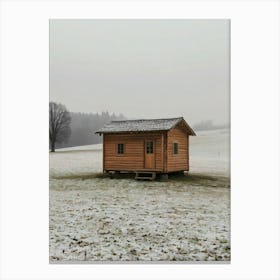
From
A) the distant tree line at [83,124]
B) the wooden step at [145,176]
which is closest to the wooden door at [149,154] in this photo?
the wooden step at [145,176]

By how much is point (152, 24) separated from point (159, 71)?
0.82 metres

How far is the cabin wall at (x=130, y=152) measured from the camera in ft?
26.7

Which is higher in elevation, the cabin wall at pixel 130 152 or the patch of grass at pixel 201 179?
the cabin wall at pixel 130 152

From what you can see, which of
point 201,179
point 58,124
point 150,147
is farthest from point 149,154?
point 58,124

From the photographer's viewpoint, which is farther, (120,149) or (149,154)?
(120,149)

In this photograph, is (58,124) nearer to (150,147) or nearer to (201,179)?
(150,147)

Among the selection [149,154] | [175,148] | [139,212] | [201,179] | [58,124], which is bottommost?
[139,212]

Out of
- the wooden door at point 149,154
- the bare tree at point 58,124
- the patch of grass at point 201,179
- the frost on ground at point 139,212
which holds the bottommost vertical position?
the frost on ground at point 139,212

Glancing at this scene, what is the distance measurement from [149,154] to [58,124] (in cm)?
200

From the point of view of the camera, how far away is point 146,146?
340 inches

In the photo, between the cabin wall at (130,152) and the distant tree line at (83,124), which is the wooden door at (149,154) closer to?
the cabin wall at (130,152)

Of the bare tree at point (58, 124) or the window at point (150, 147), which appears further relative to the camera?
the window at point (150, 147)

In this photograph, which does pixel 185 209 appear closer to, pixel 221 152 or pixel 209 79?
pixel 221 152
